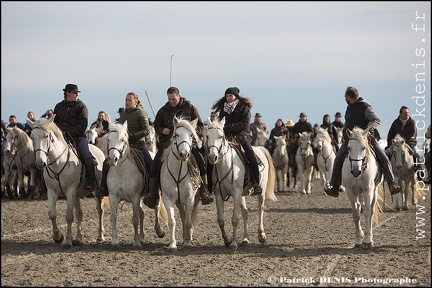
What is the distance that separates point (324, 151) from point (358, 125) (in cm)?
1204

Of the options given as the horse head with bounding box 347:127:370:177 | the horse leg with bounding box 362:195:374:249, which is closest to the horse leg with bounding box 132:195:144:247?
the horse head with bounding box 347:127:370:177

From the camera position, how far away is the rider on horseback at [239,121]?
46.2 ft

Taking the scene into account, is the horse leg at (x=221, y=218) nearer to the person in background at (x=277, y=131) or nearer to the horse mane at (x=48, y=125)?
the horse mane at (x=48, y=125)

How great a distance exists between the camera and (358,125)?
565 inches

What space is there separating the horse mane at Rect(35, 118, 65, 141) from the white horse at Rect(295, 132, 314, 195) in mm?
15518

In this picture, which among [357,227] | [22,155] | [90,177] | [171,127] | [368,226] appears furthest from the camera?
[22,155]

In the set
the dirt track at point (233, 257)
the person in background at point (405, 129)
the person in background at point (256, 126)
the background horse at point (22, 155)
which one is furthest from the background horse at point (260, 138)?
the dirt track at point (233, 257)

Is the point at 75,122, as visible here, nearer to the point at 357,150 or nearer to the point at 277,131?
the point at 357,150

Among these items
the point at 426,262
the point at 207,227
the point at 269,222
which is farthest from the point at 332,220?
the point at 426,262

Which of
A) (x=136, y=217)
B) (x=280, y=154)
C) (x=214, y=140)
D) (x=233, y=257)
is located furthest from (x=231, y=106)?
(x=280, y=154)

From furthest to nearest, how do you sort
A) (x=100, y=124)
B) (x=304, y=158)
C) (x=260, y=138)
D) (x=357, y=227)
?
1. (x=260, y=138)
2. (x=304, y=158)
3. (x=100, y=124)
4. (x=357, y=227)

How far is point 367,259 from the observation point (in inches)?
475

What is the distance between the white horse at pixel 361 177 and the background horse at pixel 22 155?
13.6 m

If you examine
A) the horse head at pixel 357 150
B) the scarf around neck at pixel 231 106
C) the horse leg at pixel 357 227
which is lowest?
the horse leg at pixel 357 227
